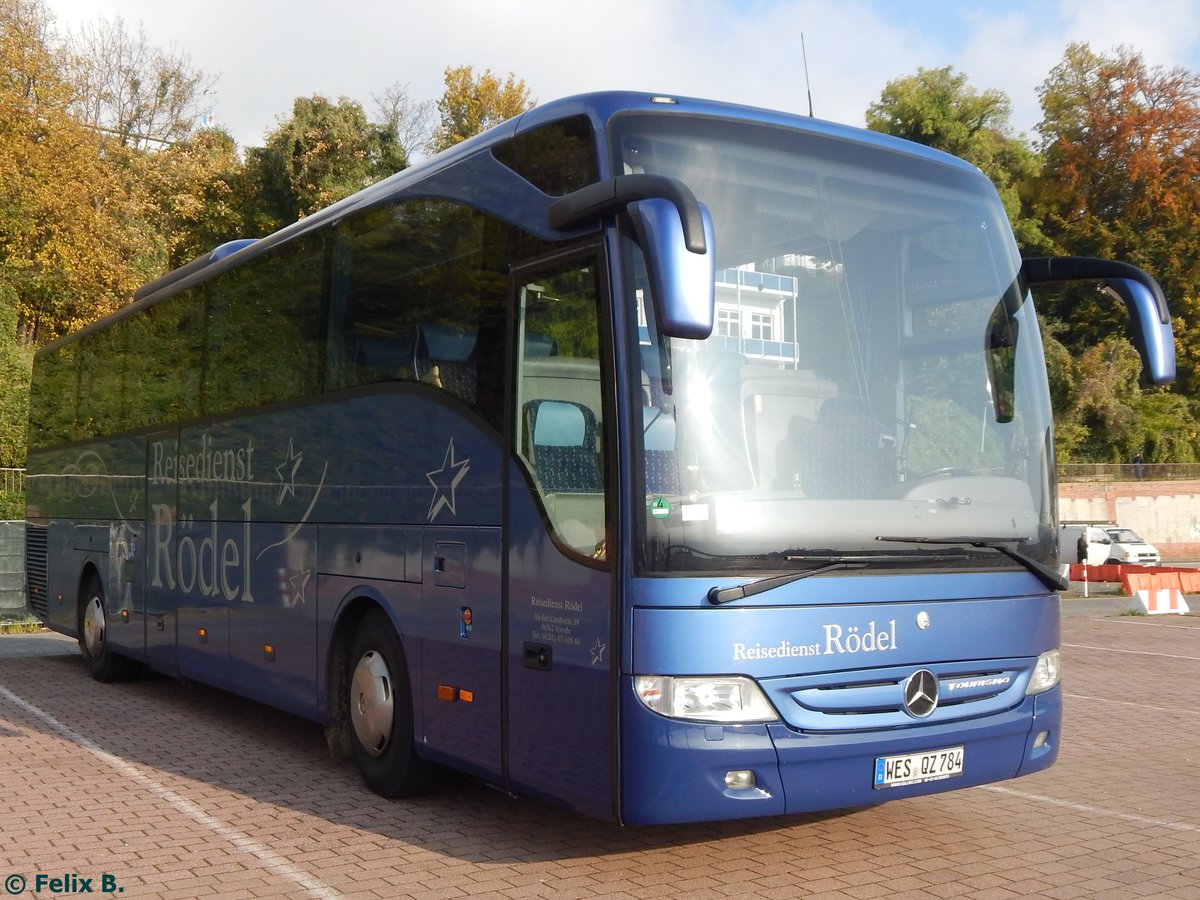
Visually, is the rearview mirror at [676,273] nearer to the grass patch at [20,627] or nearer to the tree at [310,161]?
the grass patch at [20,627]

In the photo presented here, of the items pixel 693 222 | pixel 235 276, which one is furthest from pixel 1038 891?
pixel 235 276

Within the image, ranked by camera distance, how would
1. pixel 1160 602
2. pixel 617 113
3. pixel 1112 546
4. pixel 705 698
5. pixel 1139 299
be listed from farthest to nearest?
1. pixel 1112 546
2. pixel 1160 602
3. pixel 1139 299
4. pixel 617 113
5. pixel 705 698

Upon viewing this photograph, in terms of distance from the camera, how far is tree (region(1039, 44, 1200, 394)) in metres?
59.7

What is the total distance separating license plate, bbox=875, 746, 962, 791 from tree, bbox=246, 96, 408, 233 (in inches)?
1517

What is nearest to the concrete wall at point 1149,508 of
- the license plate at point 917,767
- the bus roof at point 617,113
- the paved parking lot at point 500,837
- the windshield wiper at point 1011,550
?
the paved parking lot at point 500,837

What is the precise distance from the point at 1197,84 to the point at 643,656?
6277 cm

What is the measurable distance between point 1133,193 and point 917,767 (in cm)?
6026

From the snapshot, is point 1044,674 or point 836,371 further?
point 1044,674

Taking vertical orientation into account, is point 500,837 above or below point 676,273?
below

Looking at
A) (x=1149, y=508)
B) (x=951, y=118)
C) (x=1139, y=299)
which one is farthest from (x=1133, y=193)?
(x=1139, y=299)

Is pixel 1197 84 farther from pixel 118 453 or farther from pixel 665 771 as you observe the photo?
pixel 665 771

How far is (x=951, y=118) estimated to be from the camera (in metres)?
59.5

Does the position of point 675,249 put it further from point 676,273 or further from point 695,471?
point 695,471

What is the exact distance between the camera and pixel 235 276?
10.9m
